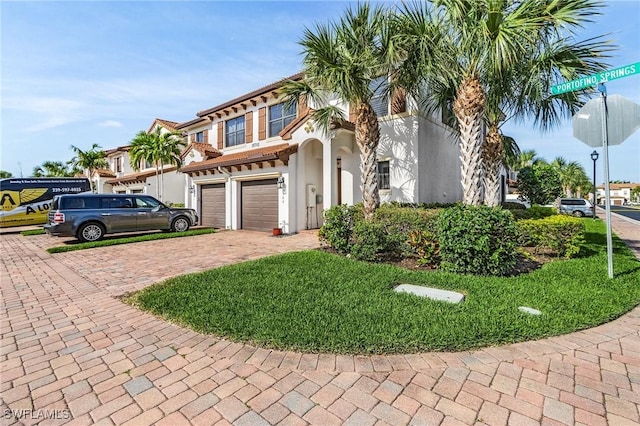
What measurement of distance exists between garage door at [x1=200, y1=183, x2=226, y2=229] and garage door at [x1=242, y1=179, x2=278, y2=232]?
1864mm

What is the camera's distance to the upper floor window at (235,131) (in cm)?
1764

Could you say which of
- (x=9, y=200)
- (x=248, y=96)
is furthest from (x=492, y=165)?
(x=9, y=200)

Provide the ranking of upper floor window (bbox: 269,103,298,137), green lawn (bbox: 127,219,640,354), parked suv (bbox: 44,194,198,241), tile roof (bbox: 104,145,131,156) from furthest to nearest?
tile roof (bbox: 104,145,131,156) < upper floor window (bbox: 269,103,298,137) < parked suv (bbox: 44,194,198,241) < green lawn (bbox: 127,219,640,354)

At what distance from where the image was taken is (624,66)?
4.84m

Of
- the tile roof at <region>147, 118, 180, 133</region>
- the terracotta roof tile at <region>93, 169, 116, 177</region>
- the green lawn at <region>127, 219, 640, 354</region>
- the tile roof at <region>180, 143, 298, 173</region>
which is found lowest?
the green lawn at <region>127, 219, 640, 354</region>

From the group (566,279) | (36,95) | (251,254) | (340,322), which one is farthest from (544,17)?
(36,95)

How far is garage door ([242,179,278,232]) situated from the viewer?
13930 millimetres

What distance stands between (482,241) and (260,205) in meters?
10.9

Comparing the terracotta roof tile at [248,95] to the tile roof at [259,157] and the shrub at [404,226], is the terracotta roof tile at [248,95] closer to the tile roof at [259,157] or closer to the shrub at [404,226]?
the tile roof at [259,157]

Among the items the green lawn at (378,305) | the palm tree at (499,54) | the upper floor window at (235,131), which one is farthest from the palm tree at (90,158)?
the palm tree at (499,54)

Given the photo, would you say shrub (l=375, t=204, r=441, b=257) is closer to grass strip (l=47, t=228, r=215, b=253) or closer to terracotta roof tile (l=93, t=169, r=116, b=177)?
grass strip (l=47, t=228, r=215, b=253)

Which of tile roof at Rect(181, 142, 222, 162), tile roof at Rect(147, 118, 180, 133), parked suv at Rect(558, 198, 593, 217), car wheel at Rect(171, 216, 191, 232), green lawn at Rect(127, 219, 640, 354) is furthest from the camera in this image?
tile roof at Rect(147, 118, 180, 133)

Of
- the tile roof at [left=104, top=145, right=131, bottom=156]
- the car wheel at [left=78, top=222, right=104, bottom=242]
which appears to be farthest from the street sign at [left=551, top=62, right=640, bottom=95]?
the tile roof at [left=104, top=145, right=131, bottom=156]

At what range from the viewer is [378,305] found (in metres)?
4.25
